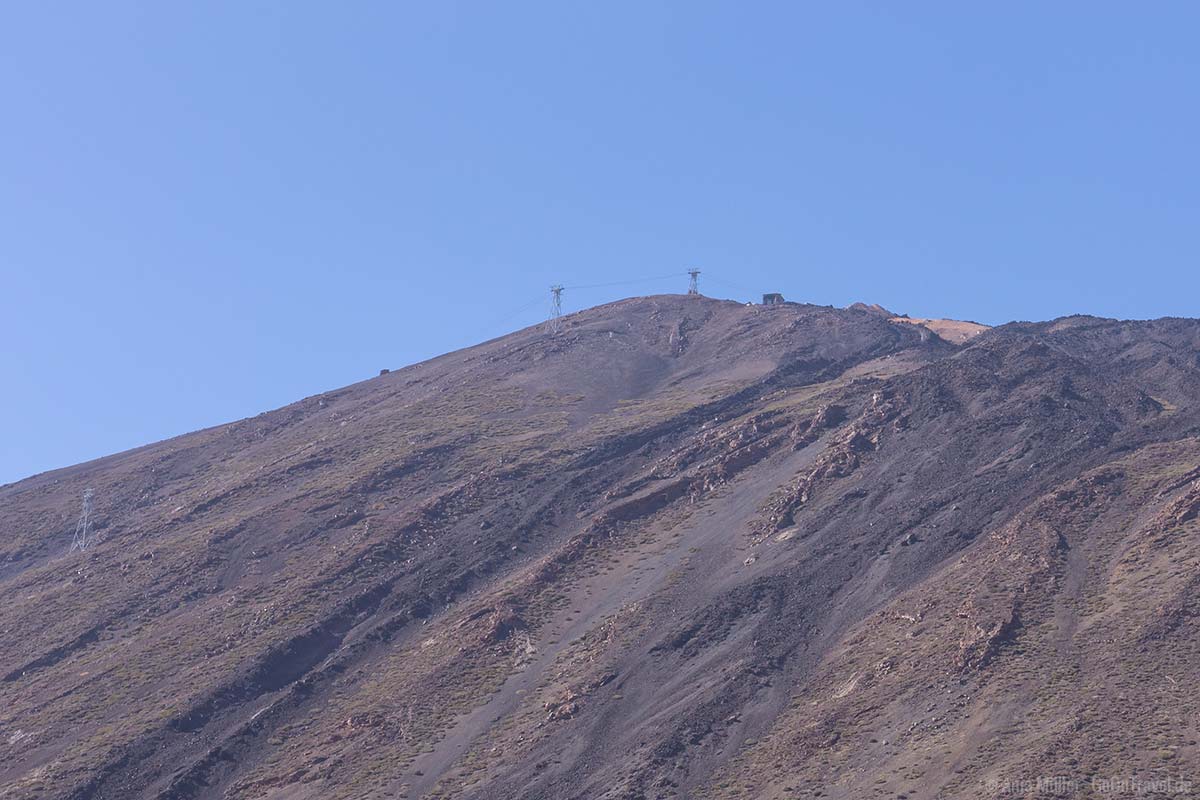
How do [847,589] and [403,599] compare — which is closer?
[847,589]

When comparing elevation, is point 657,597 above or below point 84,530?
below

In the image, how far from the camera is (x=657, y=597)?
210ft

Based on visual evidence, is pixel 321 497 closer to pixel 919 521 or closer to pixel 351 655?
pixel 351 655

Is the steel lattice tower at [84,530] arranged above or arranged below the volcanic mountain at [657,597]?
above

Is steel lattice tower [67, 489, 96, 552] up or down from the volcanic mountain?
up

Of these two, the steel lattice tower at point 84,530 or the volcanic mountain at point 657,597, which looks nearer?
the volcanic mountain at point 657,597

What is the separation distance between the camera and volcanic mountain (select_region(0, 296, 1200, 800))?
47.6 meters

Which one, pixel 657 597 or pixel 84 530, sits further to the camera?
pixel 84 530

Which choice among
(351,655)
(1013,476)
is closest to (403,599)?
(351,655)

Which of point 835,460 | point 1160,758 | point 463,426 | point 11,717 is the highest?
point 463,426

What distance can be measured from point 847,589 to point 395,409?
55.4 meters

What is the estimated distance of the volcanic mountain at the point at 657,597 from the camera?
156ft

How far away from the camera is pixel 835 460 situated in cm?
7469

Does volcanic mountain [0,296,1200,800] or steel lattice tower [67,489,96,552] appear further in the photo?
steel lattice tower [67,489,96,552]
